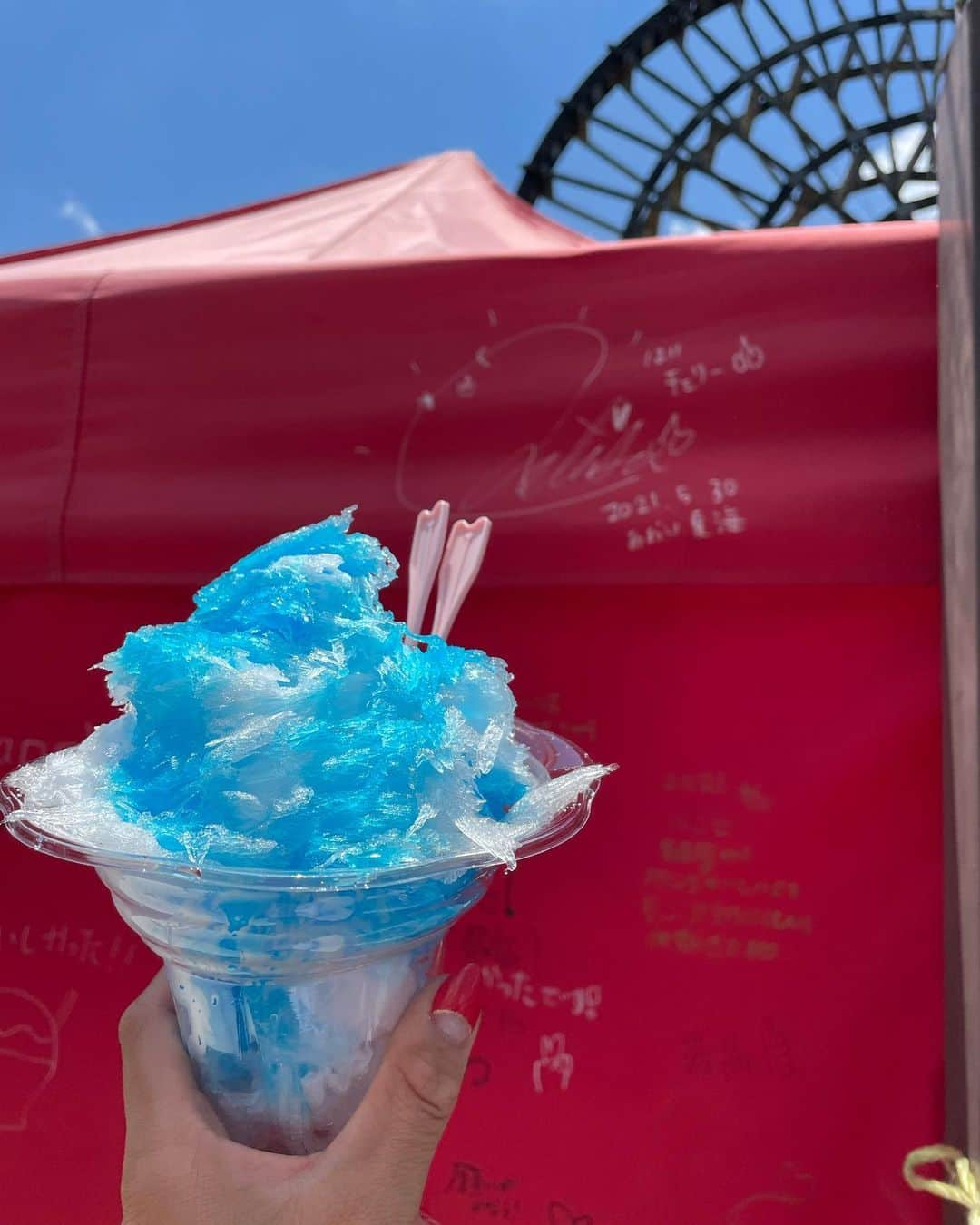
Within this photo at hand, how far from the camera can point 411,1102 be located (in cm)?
82

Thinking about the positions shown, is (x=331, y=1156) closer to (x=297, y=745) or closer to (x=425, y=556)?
(x=297, y=745)

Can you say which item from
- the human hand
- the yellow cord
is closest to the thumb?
the human hand

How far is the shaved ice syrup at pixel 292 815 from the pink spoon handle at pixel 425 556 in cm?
17

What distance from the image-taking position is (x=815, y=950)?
1.39m

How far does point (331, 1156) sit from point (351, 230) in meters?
1.98

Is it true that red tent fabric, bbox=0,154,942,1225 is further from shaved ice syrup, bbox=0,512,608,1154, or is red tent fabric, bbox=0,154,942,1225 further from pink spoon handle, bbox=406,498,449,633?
shaved ice syrup, bbox=0,512,608,1154

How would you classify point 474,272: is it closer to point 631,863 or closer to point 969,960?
point 631,863

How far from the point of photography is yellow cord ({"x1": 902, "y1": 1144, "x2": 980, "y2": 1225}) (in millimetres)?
994

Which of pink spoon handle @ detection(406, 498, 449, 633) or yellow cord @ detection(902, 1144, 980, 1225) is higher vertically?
pink spoon handle @ detection(406, 498, 449, 633)

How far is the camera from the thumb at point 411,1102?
81 centimetres

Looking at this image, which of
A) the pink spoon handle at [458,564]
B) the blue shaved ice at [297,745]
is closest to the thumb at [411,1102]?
the blue shaved ice at [297,745]

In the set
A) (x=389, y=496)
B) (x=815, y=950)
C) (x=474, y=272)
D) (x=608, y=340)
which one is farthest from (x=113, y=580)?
(x=815, y=950)

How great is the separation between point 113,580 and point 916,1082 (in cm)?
157

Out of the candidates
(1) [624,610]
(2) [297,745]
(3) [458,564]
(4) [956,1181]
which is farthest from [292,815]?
(4) [956,1181]
